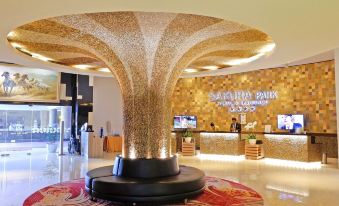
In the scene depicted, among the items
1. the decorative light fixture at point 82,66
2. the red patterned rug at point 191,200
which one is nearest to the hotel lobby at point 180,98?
the red patterned rug at point 191,200

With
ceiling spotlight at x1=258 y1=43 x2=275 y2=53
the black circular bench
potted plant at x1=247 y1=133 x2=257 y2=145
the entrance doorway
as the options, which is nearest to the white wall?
the entrance doorway

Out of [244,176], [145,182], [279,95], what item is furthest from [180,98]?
[145,182]

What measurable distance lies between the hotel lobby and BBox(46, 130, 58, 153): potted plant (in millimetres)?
60

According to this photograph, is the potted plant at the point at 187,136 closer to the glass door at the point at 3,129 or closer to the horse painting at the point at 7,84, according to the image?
the horse painting at the point at 7,84

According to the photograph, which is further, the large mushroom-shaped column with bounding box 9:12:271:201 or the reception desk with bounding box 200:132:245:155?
the reception desk with bounding box 200:132:245:155

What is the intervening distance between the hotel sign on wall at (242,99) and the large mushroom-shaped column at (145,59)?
5.46 m

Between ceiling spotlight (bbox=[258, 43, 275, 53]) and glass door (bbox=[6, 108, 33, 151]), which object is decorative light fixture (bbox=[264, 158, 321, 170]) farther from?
glass door (bbox=[6, 108, 33, 151])

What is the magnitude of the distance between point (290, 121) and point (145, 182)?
24.2ft

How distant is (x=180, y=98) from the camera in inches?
554

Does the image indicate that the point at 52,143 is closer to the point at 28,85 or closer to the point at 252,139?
the point at 28,85

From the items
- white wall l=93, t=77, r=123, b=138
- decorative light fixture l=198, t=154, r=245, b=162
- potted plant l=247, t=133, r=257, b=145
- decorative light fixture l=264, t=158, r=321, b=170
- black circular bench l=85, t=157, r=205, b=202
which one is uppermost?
white wall l=93, t=77, r=123, b=138

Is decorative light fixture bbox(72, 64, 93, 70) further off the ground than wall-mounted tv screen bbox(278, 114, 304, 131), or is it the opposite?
decorative light fixture bbox(72, 64, 93, 70)

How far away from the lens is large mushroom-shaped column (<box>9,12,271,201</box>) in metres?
5.48

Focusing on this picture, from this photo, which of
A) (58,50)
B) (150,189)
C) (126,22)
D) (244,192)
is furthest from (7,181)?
(244,192)
